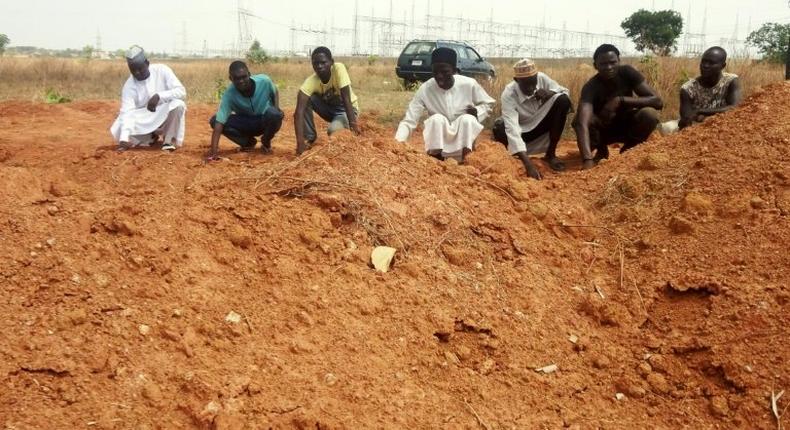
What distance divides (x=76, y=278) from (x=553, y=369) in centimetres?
200

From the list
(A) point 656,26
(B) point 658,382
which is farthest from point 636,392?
(A) point 656,26

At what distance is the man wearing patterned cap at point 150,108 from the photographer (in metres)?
6.01

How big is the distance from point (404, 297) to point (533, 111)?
3221 millimetres

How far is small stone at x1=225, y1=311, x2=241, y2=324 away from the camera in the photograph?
2531mm

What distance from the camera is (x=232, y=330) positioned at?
250 centimetres

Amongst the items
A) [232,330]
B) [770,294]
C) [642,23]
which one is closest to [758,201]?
[770,294]

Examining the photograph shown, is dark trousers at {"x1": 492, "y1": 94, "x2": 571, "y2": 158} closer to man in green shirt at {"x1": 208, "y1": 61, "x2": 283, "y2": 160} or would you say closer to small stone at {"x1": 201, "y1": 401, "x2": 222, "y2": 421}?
man in green shirt at {"x1": 208, "y1": 61, "x2": 283, "y2": 160}

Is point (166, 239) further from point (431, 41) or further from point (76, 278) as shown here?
point (431, 41)

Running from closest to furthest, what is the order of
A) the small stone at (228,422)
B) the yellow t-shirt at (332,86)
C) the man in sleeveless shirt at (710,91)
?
the small stone at (228,422)
the man in sleeveless shirt at (710,91)
the yellow t-shirt at (332,86)

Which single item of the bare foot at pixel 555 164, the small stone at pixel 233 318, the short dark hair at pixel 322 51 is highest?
the short dark hair at pixel 322 51

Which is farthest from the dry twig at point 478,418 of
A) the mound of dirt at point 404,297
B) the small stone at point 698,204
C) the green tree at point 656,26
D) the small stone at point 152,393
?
the green tree at point 656,26

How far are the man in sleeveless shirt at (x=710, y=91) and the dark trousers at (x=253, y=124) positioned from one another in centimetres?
364

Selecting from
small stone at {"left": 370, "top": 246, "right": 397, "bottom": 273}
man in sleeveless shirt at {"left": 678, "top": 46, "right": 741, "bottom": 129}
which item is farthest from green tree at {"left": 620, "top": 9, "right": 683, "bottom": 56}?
small stone at {"left": 370, "top": 246, "right": 397, "bottom": 273}

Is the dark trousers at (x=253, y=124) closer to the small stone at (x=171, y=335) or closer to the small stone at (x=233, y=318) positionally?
the small stone at (x=233, y=318)
